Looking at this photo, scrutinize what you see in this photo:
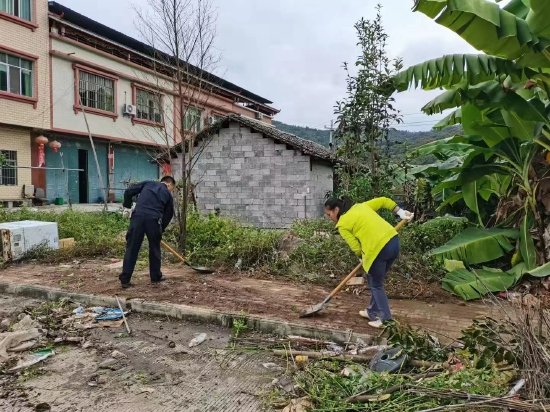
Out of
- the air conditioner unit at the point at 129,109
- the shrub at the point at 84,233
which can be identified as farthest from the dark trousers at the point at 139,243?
the air conditioner unit at the point at 129,109

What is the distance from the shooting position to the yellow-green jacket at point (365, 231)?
15.3ft

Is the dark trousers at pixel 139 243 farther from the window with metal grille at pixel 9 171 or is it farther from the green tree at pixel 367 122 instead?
the window with metal grille at pixel 9 171

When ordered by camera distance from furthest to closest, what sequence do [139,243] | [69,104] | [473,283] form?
[69,104]
[139,243]
[473,283]

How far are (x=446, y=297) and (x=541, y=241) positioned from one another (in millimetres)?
1475

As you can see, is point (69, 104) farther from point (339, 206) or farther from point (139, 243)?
point (339, 206)

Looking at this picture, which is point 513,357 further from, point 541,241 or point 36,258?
point 36,258

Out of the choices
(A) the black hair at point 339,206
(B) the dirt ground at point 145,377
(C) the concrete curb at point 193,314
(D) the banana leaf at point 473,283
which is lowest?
(B) the dirt ground at point 145,377

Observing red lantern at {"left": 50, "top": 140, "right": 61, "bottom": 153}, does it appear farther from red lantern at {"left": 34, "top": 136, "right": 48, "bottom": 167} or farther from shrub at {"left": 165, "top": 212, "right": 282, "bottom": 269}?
shrub at {"left": 165, "top": 212, "right": 282, "bottom": 269}

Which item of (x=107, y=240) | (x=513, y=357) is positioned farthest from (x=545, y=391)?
(x=107, y=240)

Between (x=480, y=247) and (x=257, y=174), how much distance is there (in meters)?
8.56

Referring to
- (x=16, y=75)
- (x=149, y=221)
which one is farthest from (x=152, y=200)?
(x=16, y=75)

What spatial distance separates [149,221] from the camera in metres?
6.42

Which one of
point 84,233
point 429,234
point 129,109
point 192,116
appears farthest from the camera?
point 129,109

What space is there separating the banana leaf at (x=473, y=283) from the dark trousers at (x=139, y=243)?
4.20 meters
